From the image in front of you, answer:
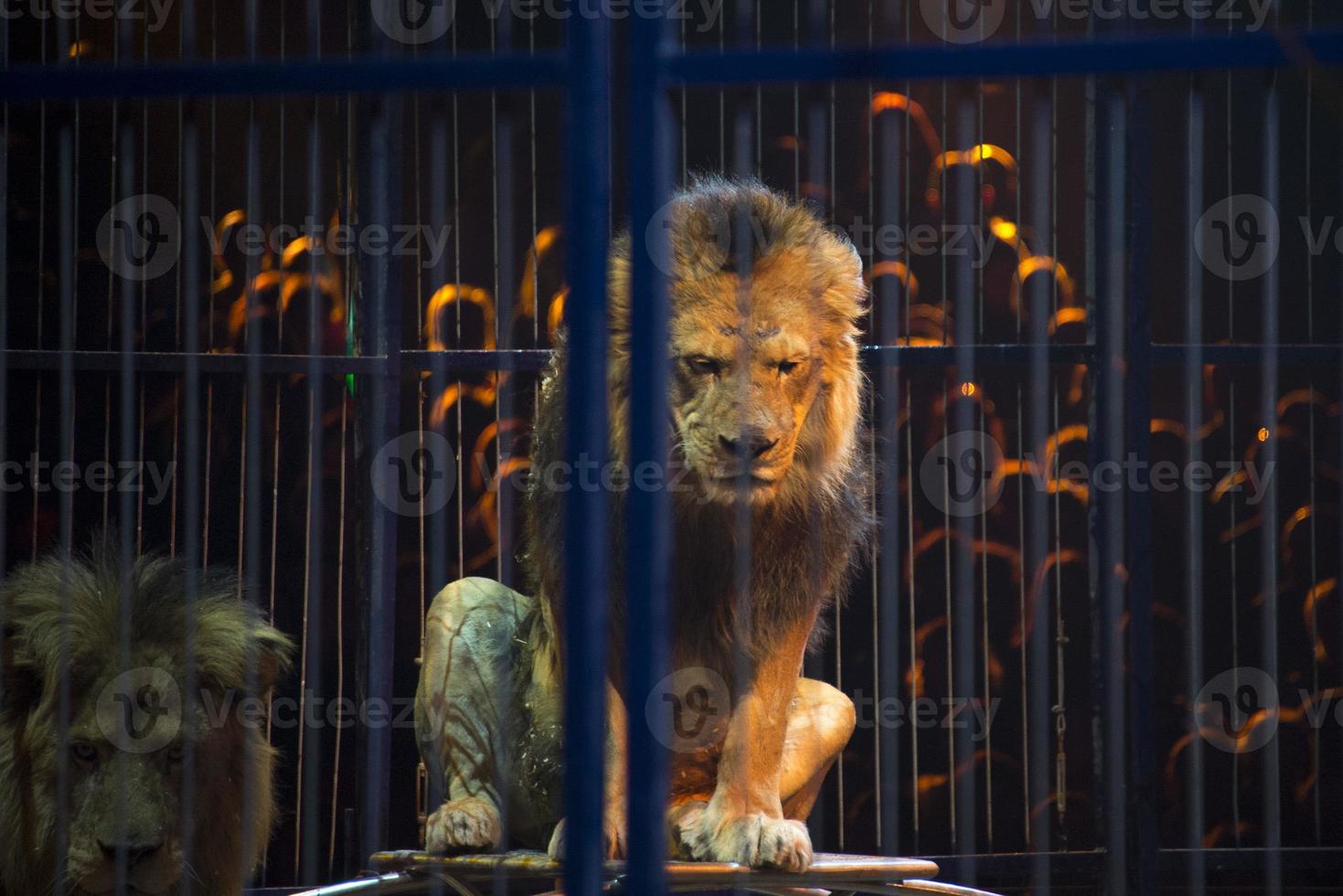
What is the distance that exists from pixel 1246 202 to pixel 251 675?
3136 millimetres

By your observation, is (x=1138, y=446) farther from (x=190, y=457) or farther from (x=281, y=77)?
(x=281, y=77)

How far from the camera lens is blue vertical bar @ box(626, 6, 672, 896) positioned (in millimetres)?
1623

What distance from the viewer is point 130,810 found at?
2752 mm

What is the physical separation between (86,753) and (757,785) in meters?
1.29

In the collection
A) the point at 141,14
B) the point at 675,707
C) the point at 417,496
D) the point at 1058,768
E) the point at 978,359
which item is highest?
the point at 141,14

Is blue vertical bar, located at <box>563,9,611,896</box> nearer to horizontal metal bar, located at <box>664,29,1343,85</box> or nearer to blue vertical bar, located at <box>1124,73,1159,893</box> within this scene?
horizontal metal bar, located at <box>664,29,1343,85</box>

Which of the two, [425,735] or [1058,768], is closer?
[425,735]

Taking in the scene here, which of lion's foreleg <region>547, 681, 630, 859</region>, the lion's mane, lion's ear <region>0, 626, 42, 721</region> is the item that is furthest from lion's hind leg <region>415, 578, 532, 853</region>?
lion's ear <region>0, 626, 42, 721</region>

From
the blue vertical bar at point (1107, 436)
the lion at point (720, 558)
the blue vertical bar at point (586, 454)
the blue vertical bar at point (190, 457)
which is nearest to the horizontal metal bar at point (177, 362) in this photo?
the blue vertical bar at point (190, 457)

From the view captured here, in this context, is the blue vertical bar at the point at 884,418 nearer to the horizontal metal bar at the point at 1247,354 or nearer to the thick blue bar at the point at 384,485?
the horizontal metal bar at the point at 1247,354

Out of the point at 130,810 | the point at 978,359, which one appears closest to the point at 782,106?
the point at 978,359

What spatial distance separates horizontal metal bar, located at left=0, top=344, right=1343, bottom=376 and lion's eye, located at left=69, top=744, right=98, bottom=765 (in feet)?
4.40

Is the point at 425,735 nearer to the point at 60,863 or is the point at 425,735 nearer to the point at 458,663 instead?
the point at 458,663

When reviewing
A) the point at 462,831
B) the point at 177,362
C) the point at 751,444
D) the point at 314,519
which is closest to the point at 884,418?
the point at 751,444
